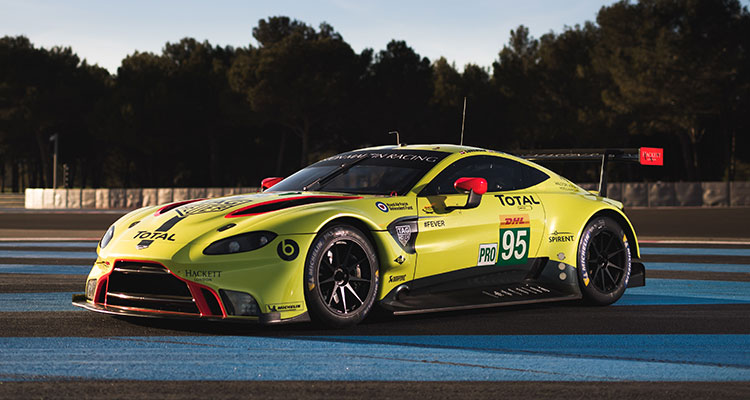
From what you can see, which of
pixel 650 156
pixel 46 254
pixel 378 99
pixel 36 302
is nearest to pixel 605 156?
pixel 650 156

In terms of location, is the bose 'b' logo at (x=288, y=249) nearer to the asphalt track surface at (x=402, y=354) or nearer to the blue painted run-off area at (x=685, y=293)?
the asphalt track surface at (x=402, y=354)

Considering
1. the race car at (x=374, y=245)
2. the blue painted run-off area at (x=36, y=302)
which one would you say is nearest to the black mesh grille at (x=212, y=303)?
the race car at (x=374, y=245)

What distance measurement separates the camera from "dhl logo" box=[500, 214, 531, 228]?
22.5 feet

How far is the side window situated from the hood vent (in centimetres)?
90

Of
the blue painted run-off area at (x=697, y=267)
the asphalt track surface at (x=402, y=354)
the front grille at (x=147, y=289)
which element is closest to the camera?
the asphalt track surface at (x=402, y=354)

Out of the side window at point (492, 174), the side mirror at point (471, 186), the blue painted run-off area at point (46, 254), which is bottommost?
the blue painted run-off area at point (46, 254)

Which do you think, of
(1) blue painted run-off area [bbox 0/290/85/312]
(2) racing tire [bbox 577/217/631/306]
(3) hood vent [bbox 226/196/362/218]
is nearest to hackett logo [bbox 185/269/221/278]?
(3) hood vent [bbox 226/196/362/218]

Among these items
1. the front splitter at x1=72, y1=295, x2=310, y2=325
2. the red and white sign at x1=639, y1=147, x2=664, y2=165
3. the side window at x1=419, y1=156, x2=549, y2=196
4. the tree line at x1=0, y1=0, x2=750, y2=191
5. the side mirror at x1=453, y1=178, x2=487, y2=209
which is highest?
the tree line at x1=0, y1=0, x2=750, y2=191

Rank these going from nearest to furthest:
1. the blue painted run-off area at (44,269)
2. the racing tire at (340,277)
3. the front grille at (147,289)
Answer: the front grille at (147,289) < the racing tire at (340,277) < the blue painted run-off area at (44,269)

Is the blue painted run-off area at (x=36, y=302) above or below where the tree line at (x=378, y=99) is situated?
below

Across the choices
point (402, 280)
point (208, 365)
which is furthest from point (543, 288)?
point (208, 365)

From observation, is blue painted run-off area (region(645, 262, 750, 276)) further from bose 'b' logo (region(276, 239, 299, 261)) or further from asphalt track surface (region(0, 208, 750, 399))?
bose 'b' logo (region(276, 239, 299, 261))

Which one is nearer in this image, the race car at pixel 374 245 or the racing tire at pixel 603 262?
the race car at pixel 374 245

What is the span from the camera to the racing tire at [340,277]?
5664mm
